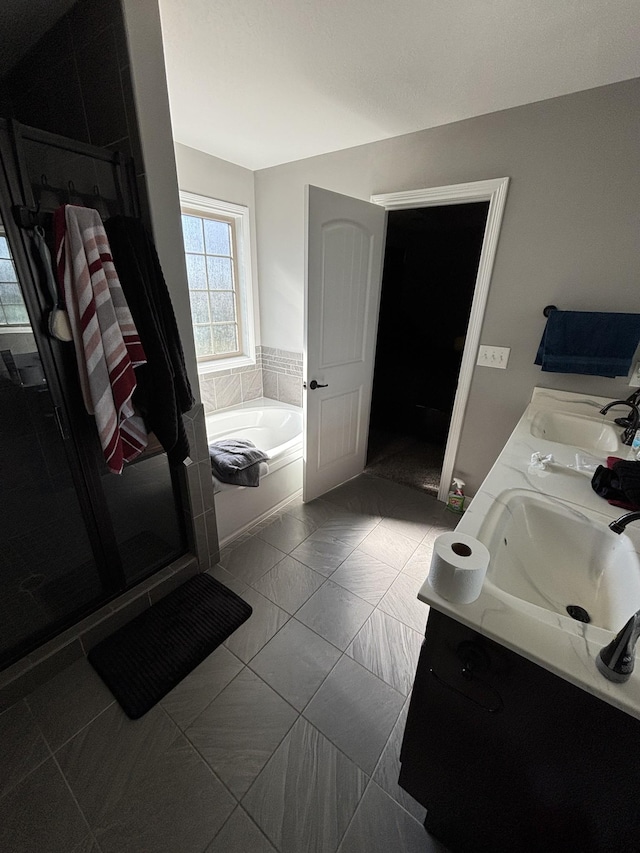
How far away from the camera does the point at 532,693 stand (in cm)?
65

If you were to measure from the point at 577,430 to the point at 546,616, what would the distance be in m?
1.37

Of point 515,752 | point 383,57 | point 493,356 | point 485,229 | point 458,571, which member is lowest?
point 515,752

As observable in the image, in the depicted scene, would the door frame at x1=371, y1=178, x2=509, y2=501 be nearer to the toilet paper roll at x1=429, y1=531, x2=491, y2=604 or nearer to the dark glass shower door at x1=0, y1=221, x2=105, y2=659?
the toilet paper roll at x1=429, y1=531, x2=491, y2=604

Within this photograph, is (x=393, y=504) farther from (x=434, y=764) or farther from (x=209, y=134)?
(x=209, y=134)

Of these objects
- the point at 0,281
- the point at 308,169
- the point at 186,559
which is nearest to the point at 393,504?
the point at 186,559

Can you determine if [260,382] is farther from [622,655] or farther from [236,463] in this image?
[622,655]

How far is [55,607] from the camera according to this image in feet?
4.61

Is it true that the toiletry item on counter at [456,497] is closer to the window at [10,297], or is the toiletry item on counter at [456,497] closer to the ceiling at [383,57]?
the ceiling at [383,57]

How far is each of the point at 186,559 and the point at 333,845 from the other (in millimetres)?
1199

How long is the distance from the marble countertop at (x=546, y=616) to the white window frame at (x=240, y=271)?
2.41 metres

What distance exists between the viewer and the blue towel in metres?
1.59

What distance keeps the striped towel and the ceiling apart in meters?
0.87

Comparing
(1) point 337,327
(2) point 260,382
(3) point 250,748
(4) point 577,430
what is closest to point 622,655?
(3) point 250,748

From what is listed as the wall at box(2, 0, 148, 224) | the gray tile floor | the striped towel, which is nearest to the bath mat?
the gray tile floor
